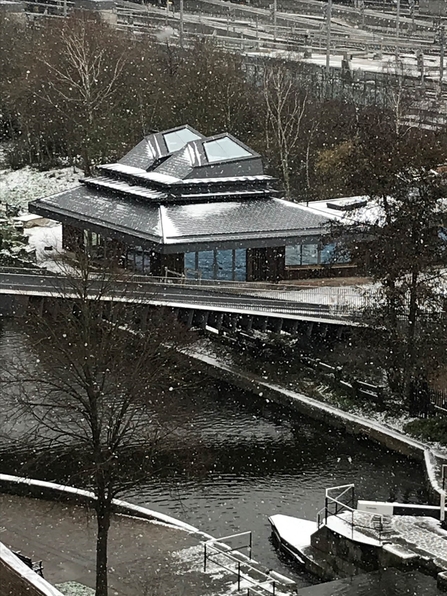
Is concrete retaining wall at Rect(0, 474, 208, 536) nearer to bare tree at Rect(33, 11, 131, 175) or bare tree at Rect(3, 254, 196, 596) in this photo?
bare tree at Rect(3, 254, 196, 596)

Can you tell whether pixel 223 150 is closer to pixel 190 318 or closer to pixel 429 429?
pixel 190 318

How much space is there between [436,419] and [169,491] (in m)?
8.51

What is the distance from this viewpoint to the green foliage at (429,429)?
3809 cm

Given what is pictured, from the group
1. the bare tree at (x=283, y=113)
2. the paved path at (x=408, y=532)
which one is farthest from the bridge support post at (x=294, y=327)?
the bare tree at (x=283, y=113)

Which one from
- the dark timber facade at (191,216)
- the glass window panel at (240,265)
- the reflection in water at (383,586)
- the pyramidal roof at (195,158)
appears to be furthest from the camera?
the pyramidal roof at (195,158)

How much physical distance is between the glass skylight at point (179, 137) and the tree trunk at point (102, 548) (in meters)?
31.7

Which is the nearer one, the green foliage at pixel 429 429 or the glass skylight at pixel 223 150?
the green foliage at pixel 429 429

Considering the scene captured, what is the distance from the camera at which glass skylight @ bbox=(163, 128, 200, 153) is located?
192 feet

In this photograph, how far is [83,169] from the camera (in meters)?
73.6

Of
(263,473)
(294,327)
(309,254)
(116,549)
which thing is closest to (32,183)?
(309,254)

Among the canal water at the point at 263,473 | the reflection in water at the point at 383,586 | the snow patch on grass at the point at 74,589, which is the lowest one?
the canal water at the point at 263,473

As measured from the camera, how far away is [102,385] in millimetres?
29875

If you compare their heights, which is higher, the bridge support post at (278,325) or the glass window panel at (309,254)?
the glass window panel at (309,254)

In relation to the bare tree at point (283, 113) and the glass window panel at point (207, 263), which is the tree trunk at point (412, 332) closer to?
the glass window panel at point (207, 263)
